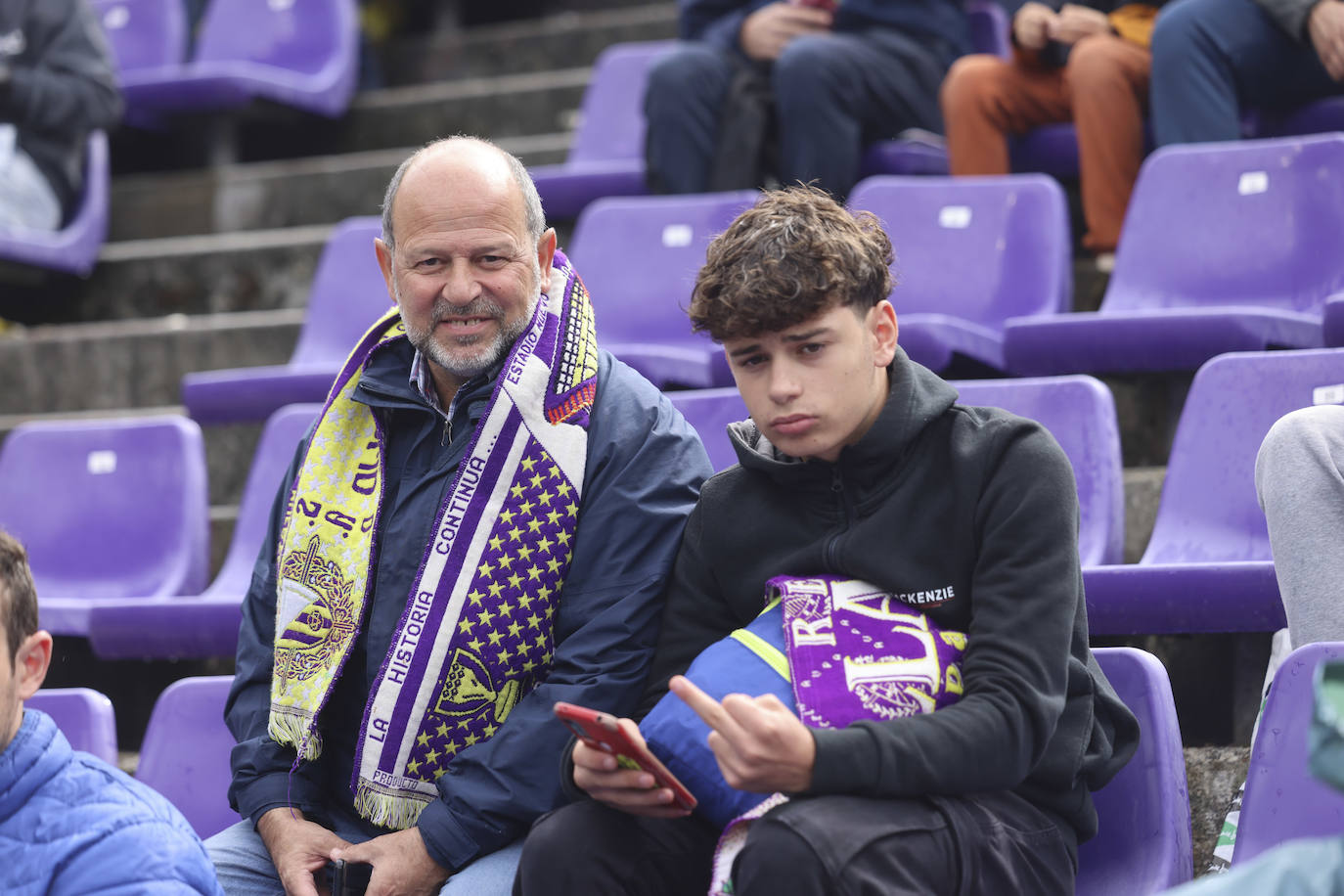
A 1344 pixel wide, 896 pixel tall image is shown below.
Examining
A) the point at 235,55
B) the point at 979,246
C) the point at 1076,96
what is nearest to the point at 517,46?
the point at 235,55

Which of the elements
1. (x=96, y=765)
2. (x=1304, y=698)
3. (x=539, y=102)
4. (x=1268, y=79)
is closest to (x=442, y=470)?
(x=96, y=765)

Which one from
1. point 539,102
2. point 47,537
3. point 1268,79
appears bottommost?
point 47,537

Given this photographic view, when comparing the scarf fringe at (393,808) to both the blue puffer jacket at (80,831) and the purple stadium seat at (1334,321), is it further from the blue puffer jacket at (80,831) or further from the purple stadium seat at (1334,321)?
the purple stadium seat at (1334,321)

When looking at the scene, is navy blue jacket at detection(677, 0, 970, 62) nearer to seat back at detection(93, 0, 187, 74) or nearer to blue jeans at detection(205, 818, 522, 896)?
seat back at detection(93, 0, 187, 74)

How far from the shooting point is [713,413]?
104 inches

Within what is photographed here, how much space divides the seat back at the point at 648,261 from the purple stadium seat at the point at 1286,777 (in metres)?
2.09

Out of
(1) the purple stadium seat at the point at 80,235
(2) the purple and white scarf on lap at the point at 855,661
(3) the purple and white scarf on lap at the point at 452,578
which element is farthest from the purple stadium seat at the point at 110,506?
(2) the purple and white scarf on lap at the point at 855,661

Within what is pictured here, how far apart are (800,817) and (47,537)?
2.45 m

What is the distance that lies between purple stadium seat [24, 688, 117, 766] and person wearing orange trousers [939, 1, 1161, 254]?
7.76 ft

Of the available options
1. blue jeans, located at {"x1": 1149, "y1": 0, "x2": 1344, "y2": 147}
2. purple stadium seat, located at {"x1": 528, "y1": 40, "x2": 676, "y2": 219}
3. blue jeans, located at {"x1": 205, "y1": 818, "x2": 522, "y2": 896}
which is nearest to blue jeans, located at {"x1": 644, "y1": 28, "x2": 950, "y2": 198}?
purple stadium seat, located at {"x1": 528, "y1": 40, "x2": 676, "y2": 219}

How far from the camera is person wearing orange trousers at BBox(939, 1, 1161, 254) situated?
369 centimetres

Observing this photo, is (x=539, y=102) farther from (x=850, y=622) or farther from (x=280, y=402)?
(x=850, y=622)

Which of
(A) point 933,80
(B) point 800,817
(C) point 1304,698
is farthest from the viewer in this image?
(A) point 933,80

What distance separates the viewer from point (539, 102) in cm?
529
